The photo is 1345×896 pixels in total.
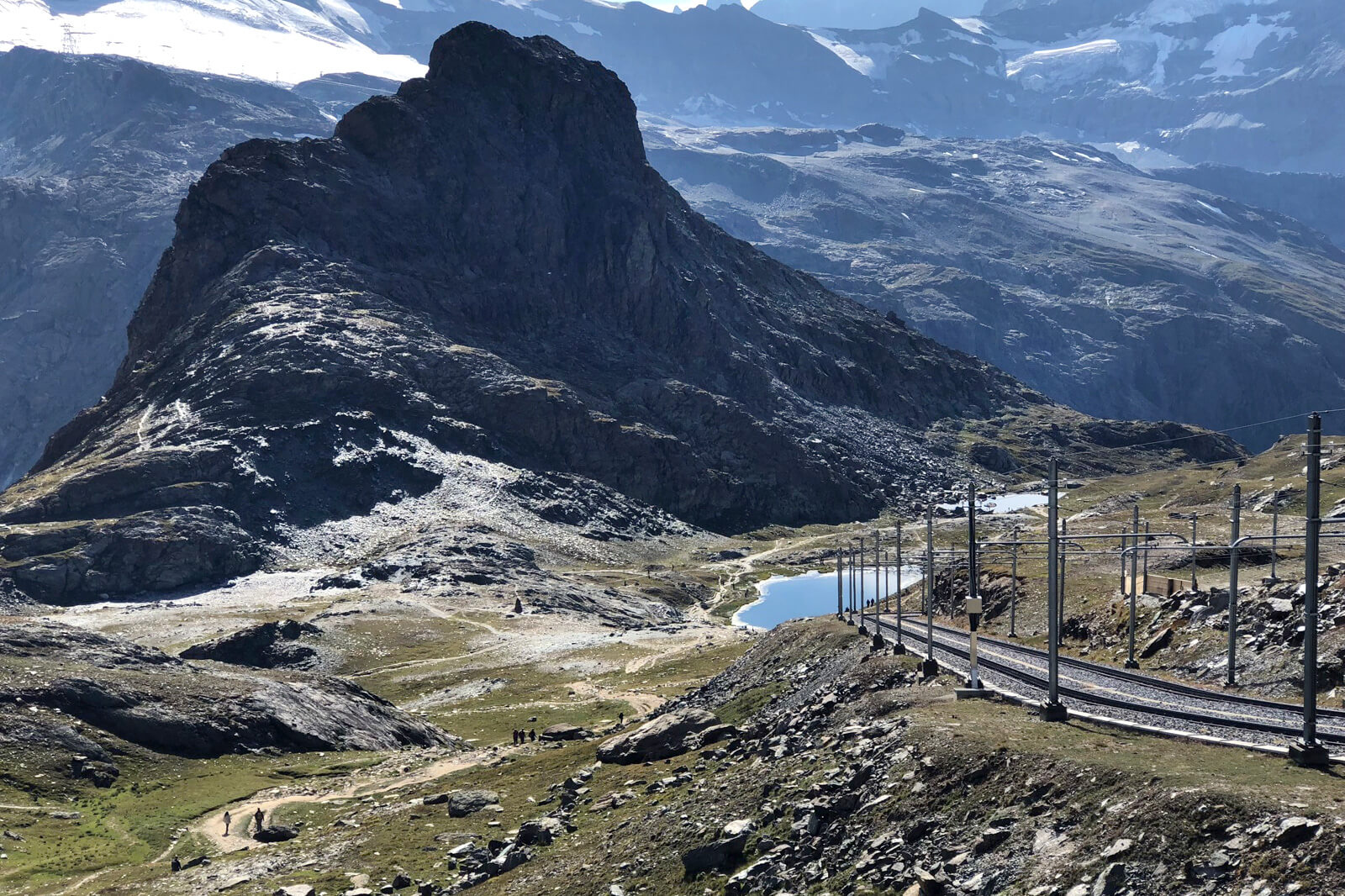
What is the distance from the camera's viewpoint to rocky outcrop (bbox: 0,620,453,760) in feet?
275

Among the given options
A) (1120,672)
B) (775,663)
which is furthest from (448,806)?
(1120,672)

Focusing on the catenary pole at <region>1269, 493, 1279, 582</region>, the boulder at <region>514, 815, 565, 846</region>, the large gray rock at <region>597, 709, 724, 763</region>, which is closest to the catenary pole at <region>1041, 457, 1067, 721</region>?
the catenary pole at <region>1269, 493, 1279, 582</region>

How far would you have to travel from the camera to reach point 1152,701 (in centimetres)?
4966

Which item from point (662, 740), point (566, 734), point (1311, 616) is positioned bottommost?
point (566, 734)

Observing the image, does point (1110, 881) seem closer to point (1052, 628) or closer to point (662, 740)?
point (1052, 628)

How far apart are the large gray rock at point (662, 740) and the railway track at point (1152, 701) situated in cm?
1238

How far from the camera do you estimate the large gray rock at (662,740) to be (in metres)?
66.1

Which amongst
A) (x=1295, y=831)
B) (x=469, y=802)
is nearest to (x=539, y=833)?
(x=469, y=802)

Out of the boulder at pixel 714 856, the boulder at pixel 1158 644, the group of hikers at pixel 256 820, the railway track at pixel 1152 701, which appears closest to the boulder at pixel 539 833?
the boulder at pixel 714 856

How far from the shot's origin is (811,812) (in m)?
39.8

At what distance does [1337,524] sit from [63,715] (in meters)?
91.4

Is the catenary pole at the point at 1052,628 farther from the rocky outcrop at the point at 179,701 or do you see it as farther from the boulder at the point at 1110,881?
the rocky outcrop at the point at 179,701

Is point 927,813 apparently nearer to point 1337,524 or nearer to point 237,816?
point 237,816

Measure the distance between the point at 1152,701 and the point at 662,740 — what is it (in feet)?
83.1
